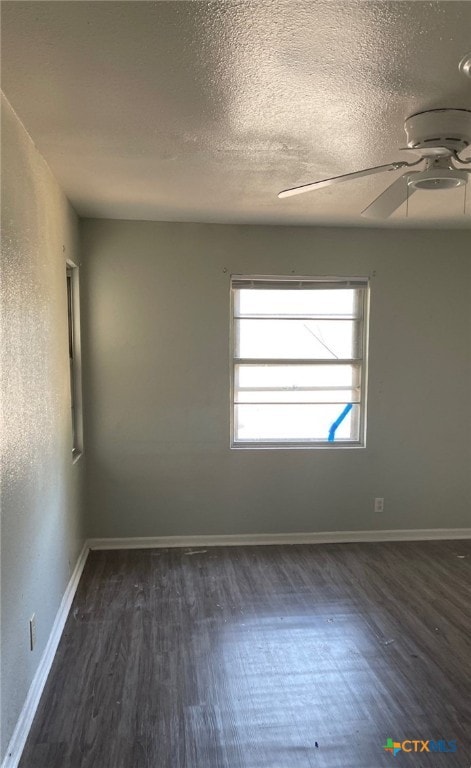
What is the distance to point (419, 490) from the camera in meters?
4.02

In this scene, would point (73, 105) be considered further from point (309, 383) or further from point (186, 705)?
point (309, 383)

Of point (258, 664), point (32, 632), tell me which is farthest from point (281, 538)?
point (32, 632)

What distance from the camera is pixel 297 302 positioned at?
153 inches

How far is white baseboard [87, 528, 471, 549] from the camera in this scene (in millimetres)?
3791

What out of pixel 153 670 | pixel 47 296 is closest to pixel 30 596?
pixel 153 670

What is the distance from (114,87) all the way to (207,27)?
1.44 ft

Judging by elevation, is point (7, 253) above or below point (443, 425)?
above

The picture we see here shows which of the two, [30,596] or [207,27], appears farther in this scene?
[30,596]

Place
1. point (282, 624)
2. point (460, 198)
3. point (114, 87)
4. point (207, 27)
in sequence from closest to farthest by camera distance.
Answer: point (207, 27) < point (114, 87) < point (282, 624) < point (460, 198)

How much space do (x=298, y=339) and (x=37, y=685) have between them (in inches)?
109

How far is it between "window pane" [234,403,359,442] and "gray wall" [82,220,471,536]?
0.51 ft

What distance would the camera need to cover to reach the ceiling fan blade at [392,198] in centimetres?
190

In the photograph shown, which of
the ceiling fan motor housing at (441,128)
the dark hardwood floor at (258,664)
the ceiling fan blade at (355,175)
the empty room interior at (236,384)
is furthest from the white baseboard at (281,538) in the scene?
the ceiling fan motor housing at (441,128)

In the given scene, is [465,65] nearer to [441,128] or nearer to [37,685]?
[441,128]
